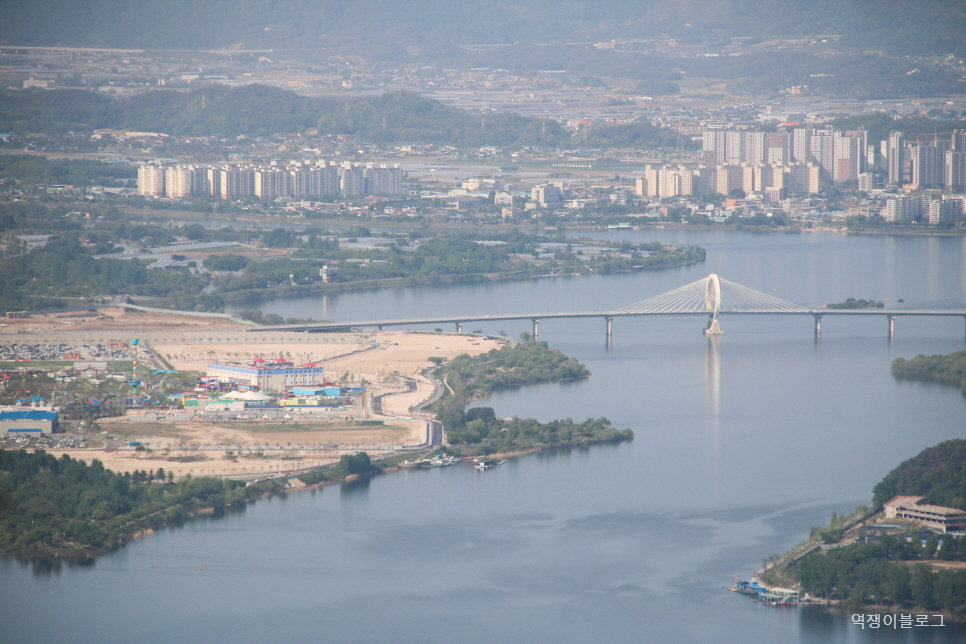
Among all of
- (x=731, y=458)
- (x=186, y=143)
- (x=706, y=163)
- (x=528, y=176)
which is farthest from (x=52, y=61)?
(x=731, y=458)

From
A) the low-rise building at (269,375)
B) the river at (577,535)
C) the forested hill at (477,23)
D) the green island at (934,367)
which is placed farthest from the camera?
the forested hill at (477,23)

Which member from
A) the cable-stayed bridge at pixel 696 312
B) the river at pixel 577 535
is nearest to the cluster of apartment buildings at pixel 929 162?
the cable-stayed bridge at pixel 696 312

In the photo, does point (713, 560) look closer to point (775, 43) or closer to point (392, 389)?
point (392, 389)

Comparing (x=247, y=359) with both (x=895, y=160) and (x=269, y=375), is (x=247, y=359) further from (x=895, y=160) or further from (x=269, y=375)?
(x=895, y=160)

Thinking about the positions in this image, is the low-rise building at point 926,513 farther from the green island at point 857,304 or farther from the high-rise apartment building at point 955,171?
the high-rise apartment building at point 955,171

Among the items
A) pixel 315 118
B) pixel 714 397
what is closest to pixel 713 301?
pixel 714 397

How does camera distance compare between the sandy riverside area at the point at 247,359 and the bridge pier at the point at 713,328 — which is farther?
the bridge pier at the point at 713,328
